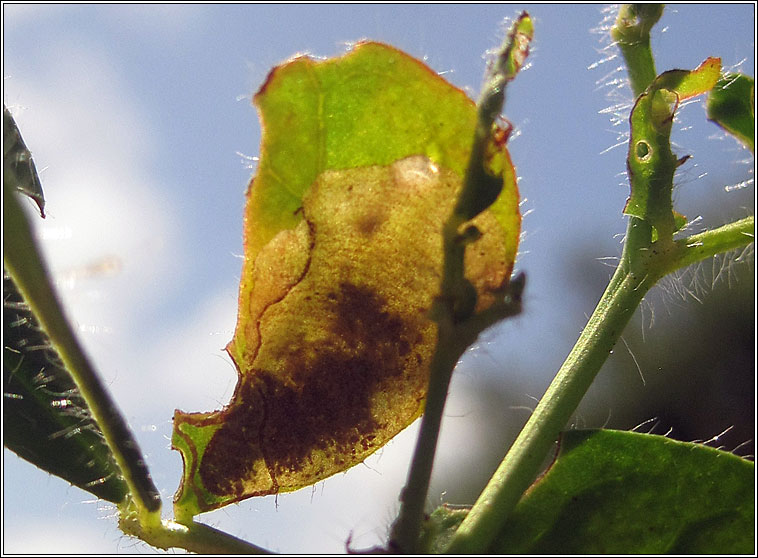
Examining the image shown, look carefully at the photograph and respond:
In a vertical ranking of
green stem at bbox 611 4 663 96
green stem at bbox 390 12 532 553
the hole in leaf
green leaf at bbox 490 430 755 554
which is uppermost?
green stem at bbox 611 4 663 96

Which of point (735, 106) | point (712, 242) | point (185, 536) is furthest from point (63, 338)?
point (735, 106)

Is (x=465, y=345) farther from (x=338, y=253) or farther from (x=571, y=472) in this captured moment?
(x=571, y=472)

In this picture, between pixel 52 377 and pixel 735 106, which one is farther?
pixel 735 106

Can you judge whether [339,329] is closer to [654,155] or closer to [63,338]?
[63,338]

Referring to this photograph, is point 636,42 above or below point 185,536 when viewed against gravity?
above

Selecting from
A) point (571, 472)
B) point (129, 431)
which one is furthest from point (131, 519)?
point (571, 472)

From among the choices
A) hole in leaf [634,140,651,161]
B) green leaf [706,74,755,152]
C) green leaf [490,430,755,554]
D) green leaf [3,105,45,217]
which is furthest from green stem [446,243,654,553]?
green leaf [3,105,45,217]

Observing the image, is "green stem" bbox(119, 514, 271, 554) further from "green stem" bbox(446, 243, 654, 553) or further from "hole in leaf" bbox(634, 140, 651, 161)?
"hole in leaf" bbox(634, 140, 651, 161)
